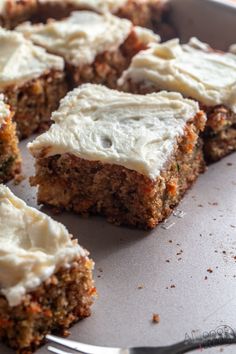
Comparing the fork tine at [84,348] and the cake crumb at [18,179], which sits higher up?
the fork tine at [84,348]

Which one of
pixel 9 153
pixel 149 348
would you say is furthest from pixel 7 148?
pixel 149 348

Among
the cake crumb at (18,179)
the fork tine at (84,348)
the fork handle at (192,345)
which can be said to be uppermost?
the fork handle at (192,345)

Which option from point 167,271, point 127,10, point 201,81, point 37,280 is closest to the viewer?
point 37,280

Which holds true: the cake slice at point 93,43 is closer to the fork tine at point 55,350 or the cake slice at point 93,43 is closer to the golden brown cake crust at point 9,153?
the golden brown cake crust at point 9,153

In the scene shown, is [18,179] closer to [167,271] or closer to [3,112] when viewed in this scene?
[3,112]

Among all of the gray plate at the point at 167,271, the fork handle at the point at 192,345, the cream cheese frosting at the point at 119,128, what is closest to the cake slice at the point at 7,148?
the gray plate at the point at 167,271

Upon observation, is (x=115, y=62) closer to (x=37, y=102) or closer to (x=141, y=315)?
(x=37, y=102)
